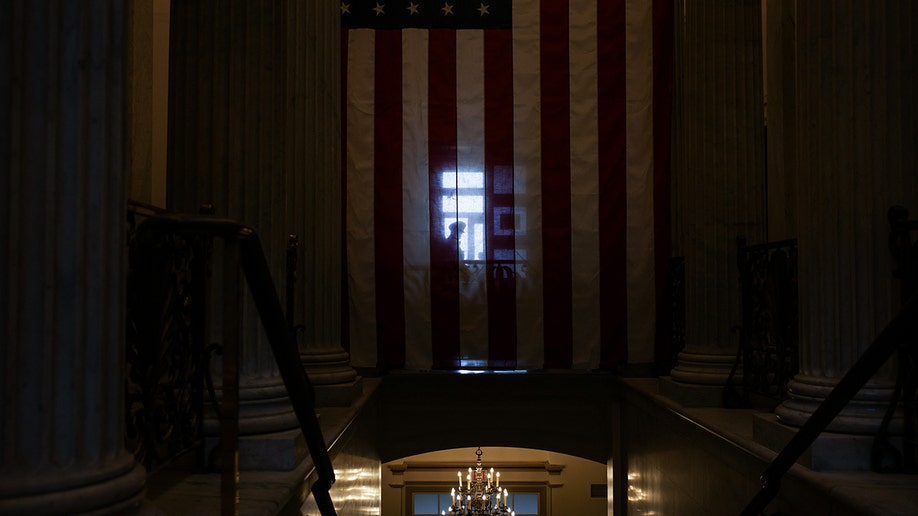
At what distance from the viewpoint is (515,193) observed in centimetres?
815

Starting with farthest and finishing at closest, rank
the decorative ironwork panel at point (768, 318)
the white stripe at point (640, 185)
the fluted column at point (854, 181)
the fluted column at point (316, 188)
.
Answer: the white stripe at point (640, 185), the fluted column at point (316, 188), the decorative ironwork panel at point (768, 318), the fluted column at point (854, 181)

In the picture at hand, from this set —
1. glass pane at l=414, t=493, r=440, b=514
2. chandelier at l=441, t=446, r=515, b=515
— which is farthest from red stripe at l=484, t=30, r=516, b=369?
glass pane at l=414, t=493, r=440, b=514

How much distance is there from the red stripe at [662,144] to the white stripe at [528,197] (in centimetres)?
113

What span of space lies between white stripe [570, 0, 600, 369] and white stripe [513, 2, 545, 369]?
34 cm

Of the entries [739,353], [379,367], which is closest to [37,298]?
[739,353]

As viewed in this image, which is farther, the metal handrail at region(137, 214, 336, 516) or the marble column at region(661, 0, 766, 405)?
the marble column at region(661, 0, 766, 405)

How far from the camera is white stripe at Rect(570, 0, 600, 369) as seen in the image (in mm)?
8133

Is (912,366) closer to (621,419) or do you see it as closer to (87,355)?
(87,355)

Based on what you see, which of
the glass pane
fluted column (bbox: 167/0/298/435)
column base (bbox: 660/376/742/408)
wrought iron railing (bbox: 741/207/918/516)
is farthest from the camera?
the glass pane

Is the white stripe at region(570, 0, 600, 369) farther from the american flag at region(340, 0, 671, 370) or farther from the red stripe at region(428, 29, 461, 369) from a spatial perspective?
the red stripe at region(428, 29, 461, 369)

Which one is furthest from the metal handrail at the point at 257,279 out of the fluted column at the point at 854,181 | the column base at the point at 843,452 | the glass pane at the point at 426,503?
the glass pane at the point at 426,503

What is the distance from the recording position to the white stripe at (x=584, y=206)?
8133mm

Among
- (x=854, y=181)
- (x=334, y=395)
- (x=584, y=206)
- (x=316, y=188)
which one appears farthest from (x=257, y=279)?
(x=584, y=206)

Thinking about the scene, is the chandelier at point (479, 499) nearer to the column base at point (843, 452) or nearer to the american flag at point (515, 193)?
the american flag at point (515, 193)
